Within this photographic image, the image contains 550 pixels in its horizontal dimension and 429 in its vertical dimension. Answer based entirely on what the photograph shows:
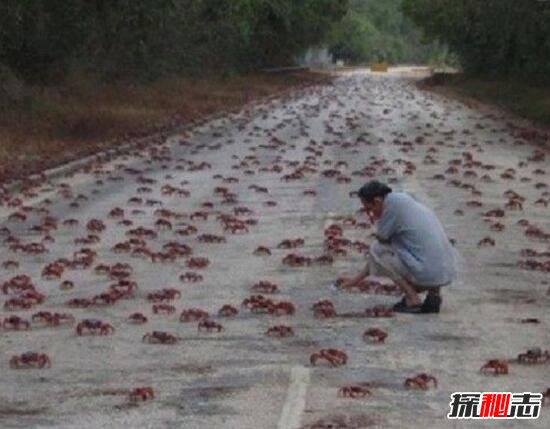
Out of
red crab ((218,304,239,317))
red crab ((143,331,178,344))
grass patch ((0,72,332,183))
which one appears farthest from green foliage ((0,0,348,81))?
red crab ((143,331,178,344))

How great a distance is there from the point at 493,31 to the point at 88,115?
17.6 metres

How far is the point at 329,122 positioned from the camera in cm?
4300

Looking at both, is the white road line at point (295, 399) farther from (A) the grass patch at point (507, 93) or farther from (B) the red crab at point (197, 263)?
(A) the grass patch at point (507, 93)

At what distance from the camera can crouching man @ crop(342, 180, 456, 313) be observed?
12.4m

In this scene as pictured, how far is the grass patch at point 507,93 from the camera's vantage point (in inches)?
1932

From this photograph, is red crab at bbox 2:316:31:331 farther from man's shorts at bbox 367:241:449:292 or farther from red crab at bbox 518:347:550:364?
red crab at bbox 518:347:550:364

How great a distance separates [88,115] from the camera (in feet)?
130

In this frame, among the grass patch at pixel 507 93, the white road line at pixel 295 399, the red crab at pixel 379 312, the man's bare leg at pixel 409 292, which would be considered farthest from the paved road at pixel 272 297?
the grass patch at pixel 507 93

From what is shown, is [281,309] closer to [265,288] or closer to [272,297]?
[272,297]

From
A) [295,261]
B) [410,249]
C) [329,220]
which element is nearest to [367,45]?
[329,220]

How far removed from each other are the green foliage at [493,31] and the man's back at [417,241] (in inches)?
1071

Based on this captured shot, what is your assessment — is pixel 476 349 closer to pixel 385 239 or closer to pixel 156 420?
pixel 385 239

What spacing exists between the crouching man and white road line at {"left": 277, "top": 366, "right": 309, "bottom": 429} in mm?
2439

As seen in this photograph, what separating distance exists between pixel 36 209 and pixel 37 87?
21245 mm
